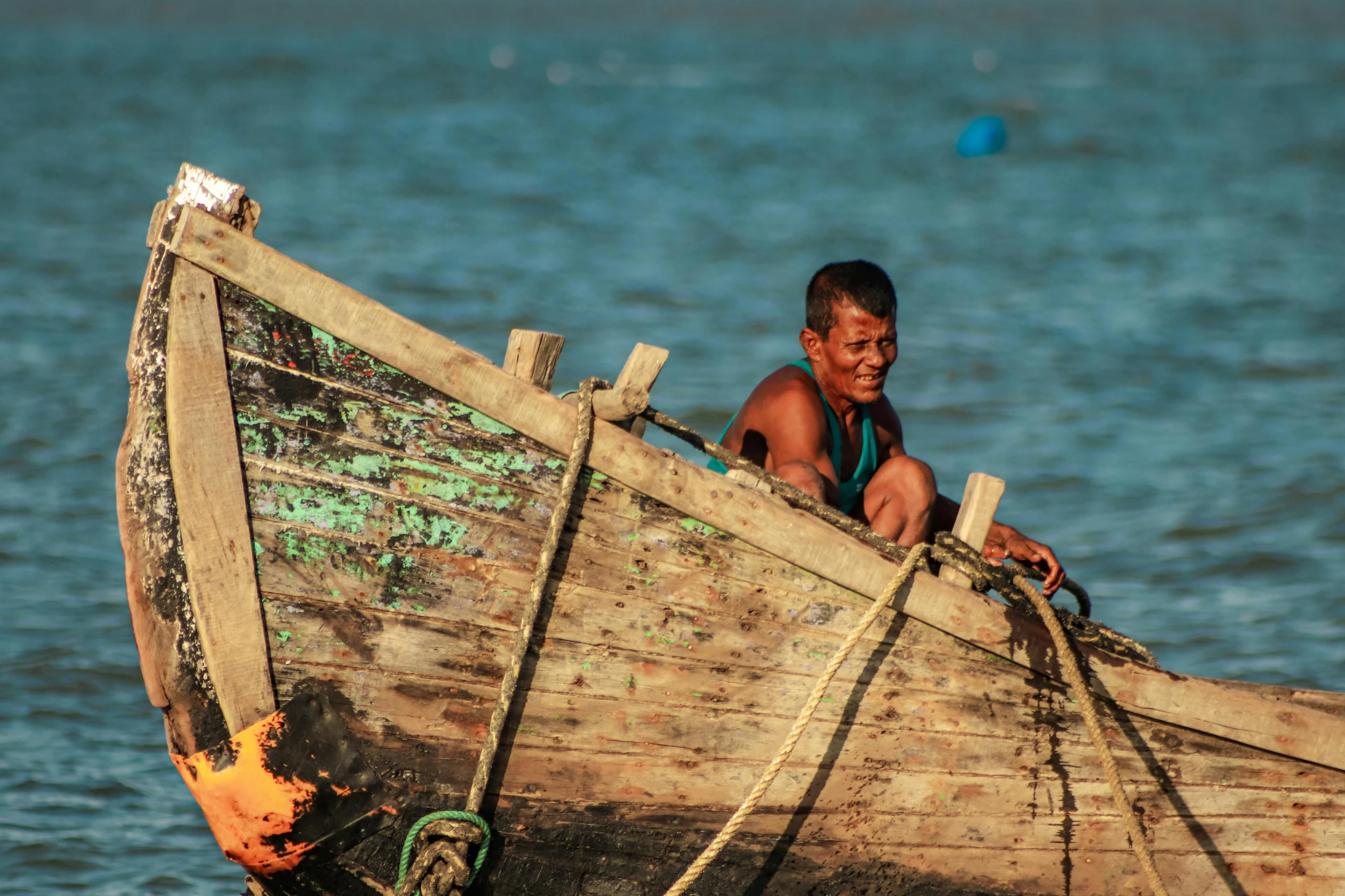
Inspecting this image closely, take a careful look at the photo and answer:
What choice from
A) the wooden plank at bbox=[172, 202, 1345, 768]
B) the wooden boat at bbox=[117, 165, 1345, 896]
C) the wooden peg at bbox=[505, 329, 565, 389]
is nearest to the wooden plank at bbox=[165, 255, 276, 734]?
the wooden boat at bbox=[117, 165, 1345, 896]

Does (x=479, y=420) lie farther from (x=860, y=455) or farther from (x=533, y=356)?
(x=860, y=455)

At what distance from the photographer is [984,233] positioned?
1606cm

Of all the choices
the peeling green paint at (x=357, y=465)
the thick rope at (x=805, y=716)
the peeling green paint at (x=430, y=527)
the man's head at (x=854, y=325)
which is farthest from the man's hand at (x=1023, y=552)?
the peeling green paint at (x=357, y=465)

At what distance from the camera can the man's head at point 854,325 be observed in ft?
11.7

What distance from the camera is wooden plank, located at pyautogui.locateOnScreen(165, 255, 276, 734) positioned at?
108 inches

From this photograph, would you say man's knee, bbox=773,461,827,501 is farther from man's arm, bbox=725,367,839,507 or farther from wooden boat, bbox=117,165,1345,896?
wooden boat, bbox=117,165,1345,896

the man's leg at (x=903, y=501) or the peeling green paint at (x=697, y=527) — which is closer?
the peeling green paint at (x=697, y=527)

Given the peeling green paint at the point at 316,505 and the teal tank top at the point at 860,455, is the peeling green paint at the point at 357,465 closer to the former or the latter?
the peeling green paint at the point at 316,505

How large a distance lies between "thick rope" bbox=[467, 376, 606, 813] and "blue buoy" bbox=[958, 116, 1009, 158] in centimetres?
1916

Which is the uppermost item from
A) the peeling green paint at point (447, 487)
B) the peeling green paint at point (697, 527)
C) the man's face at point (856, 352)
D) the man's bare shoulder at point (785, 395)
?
the man's face at point (856, 352)

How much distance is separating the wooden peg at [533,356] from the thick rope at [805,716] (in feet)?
2.61

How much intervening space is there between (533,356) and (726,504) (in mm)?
489

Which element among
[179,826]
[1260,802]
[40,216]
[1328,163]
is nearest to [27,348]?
[40,216]

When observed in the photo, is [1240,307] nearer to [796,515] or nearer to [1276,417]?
[1276,417]
